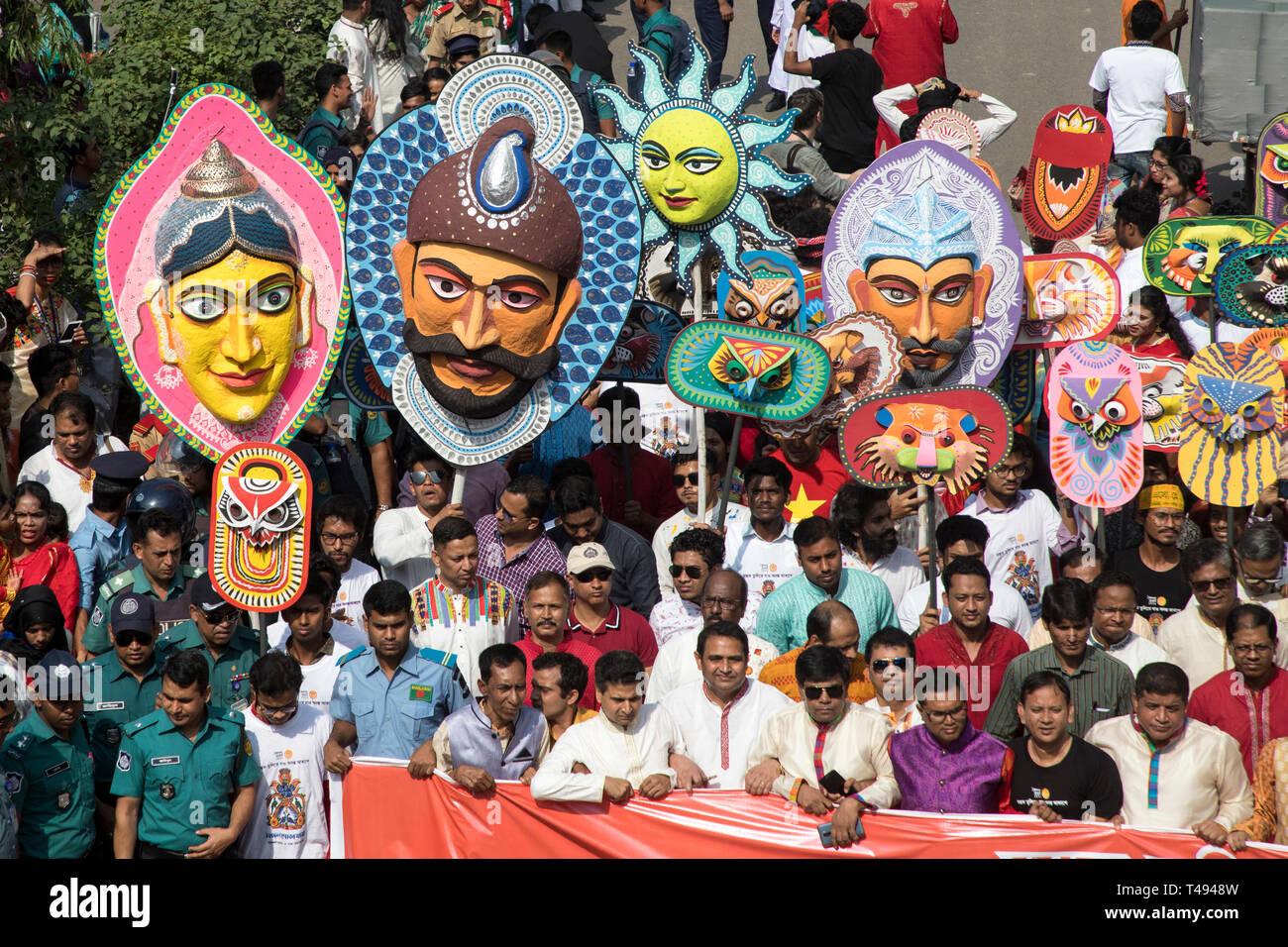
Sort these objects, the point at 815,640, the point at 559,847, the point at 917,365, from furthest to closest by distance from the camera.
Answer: the point at 917,365
the point at 815,640
the point at 559,847

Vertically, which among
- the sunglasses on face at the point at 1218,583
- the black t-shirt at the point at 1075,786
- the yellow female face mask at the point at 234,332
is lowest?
the black t-shirt at the point at 1075,786

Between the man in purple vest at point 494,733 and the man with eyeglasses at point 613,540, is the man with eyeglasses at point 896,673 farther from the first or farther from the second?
the man with eyeglasses at point 613,540

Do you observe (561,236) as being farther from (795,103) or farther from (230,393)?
(795,103)

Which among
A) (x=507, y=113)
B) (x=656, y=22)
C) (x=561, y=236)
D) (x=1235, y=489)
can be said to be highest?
(x=656, y=22)

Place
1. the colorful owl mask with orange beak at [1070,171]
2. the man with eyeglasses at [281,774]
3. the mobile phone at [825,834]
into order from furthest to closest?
the colorful owl mask with orange beak at [1070,171] < the man with eyeglasses at [281,774] < the mobile phone at [825,834]

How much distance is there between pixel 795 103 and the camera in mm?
13539

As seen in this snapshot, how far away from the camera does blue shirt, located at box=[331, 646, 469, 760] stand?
870cm

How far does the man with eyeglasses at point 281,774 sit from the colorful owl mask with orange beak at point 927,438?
333 cm

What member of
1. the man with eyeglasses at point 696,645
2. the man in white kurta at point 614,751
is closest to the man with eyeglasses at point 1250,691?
the man with eyeglasses at point 696,645

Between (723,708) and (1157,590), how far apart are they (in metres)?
2.99

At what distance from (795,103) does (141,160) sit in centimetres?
519

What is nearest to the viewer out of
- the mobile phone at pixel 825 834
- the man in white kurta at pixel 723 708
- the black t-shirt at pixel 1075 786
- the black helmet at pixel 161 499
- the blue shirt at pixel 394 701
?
the mobile phone at pixel 825 834

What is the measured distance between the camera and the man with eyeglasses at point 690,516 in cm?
1045

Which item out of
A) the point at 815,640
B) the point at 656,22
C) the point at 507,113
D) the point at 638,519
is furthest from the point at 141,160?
the point at 656,22
